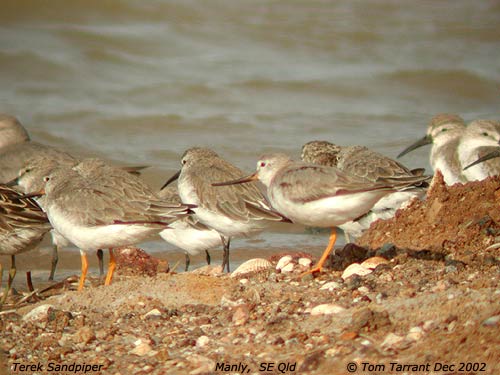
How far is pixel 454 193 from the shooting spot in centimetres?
836

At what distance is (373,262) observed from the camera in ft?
24.5

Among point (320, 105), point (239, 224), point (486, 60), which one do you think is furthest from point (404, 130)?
point (239, 224)

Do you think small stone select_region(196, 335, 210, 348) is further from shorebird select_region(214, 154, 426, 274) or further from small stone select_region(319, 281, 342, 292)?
shorebird select_region(214, 154, 426, 274)

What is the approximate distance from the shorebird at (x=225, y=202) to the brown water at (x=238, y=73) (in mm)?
4275

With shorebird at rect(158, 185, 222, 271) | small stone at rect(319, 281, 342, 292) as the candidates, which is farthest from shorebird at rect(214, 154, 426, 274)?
shorebird at rect(158, 185, 222, 271)

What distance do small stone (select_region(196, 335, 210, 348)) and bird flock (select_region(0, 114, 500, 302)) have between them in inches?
63.3

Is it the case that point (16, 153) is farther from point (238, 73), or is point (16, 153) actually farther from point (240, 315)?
point (238, 73)

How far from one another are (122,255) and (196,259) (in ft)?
5.40

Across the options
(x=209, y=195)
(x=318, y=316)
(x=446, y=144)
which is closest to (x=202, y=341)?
(x=318, y=316)

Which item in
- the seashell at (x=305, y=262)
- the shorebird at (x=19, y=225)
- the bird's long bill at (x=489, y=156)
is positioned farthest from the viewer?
the bird's long bill at (x=489, y=156)

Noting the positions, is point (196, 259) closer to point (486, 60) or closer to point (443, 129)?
point (443, 129)

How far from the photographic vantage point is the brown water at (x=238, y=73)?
15781 mm

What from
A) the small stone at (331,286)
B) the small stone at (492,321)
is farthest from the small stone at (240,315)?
the small stone at (492,321)

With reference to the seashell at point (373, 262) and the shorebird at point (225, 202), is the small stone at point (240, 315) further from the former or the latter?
the shorebird at point (225, 202)
